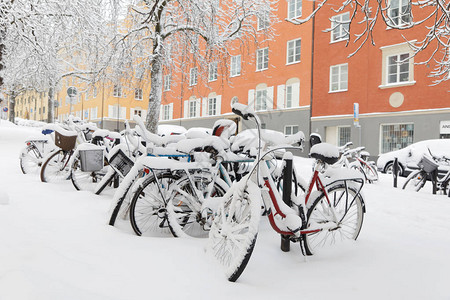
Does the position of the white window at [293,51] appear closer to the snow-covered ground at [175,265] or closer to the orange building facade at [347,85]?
the orange building facade at [347,85]

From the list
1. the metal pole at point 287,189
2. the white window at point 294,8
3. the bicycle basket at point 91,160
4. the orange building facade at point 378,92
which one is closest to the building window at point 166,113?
the white window at point 294,8

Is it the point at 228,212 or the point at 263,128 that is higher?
the point at 263,128

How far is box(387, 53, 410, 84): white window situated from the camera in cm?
1612

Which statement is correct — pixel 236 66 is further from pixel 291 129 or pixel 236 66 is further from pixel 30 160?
pixel 30 160

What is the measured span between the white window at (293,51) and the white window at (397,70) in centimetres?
529

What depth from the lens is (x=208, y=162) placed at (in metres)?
3.39

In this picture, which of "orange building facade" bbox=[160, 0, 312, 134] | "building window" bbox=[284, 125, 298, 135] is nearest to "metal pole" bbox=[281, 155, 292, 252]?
"orange building facade" bbox=[160, 0, 312, 134]

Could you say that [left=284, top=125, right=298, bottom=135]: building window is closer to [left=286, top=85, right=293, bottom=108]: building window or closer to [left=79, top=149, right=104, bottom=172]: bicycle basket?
[left=286, top=85, right=293, bottom=108]: building window

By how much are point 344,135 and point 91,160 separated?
50.9 feet

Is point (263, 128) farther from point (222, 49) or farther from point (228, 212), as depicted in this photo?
point (222, 49)

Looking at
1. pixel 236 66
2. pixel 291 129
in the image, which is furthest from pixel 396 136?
pixel 236 66

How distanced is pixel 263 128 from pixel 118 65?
8642 mm

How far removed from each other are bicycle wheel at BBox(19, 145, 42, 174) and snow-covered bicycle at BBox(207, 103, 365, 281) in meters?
5.00

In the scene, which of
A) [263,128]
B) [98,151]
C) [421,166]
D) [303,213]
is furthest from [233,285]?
[421,166]
